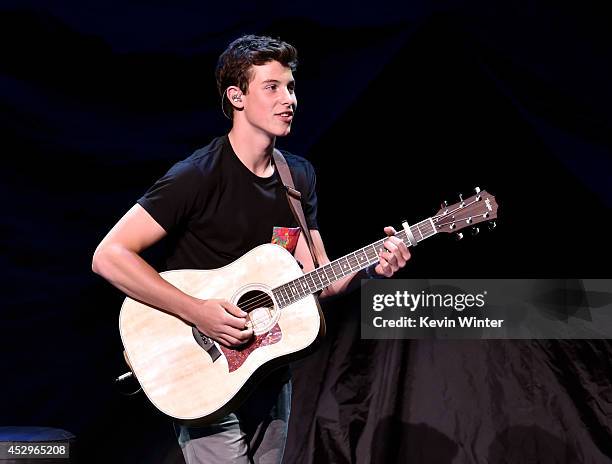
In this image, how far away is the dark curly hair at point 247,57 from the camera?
104 inches

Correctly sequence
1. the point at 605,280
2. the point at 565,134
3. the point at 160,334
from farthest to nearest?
the point at 605,280, the point at 565,134, the point at 160,334

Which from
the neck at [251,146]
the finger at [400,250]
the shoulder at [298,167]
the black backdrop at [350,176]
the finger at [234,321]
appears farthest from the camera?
the black backdrop at [350,176]

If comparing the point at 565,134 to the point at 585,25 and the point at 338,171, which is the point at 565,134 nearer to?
the point at 585,25

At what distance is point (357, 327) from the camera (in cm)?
393

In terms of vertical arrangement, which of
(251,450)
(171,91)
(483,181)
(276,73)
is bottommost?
(251,450)

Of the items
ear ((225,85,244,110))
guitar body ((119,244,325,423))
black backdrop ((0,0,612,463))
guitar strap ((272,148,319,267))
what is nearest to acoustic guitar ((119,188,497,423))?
guitar body ((119,244,325,423))

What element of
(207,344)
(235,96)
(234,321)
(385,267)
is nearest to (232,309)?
(234,321)

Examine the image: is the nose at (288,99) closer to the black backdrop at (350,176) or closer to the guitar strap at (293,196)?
the guitar strap at (293,196)

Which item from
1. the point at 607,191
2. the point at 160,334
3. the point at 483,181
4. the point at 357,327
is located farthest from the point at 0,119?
the point at 607,191

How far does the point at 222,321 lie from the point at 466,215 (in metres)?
0.92

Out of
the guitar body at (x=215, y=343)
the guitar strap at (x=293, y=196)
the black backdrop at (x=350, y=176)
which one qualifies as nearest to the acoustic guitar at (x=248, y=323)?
the guitar body at (x=215, y=343)

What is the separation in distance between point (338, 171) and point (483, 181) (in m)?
0.73

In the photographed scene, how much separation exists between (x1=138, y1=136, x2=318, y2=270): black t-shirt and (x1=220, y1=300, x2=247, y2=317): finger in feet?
0.56

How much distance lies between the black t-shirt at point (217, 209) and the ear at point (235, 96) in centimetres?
13
